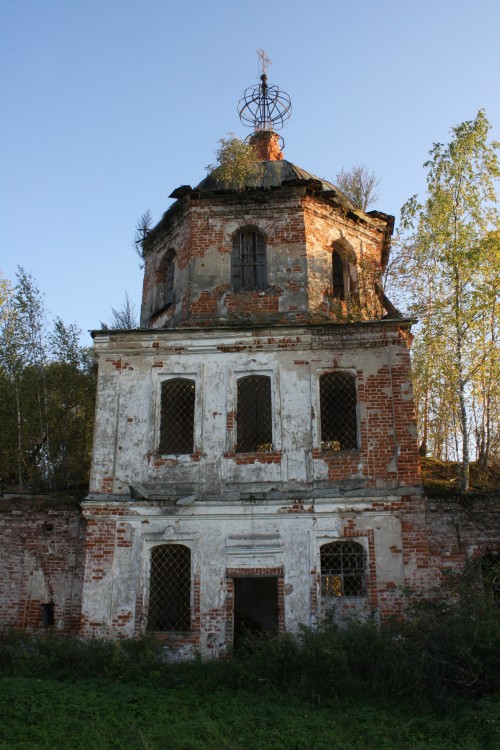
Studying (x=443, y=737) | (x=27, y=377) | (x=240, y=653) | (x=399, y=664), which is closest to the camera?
(x=443, y=737)

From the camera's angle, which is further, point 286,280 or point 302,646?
point 286,280

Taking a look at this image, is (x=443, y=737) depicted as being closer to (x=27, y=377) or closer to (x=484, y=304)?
(x=484, y=304)

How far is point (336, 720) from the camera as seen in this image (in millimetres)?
9570

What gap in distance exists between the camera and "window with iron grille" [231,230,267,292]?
1555 cm

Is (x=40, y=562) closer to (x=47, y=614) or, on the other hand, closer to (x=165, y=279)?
(x=47, y=614)

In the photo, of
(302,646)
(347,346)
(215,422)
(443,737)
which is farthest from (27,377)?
(443,737)

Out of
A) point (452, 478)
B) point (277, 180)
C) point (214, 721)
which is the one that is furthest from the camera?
point (277, 180)

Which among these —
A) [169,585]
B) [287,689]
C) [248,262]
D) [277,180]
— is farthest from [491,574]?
[277,180]

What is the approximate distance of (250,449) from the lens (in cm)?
1566

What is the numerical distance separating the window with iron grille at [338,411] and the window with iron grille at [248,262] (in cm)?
264

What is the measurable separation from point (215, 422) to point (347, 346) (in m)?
2.99

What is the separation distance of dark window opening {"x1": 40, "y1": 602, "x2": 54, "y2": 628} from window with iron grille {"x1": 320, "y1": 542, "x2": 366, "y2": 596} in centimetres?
536

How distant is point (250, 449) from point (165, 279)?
15.0 ft

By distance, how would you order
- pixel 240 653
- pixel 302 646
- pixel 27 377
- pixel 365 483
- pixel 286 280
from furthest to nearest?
pixel 27 377, pixel 286 280, pixel 365 483, pixel 240 653, pixel 302 646
